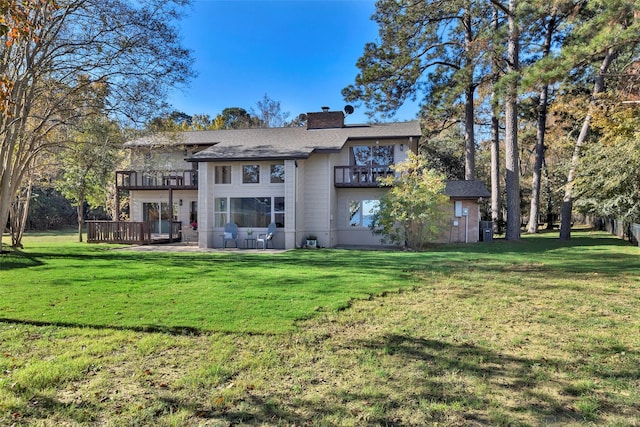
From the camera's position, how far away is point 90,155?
640 inches

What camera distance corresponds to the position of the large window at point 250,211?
1772 cm

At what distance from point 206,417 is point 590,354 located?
3.99 meters

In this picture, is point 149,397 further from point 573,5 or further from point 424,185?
point 573,5

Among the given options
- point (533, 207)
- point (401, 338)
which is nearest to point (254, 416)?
point (401, 338)

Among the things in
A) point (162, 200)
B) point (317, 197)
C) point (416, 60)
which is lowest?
point (317, 197)

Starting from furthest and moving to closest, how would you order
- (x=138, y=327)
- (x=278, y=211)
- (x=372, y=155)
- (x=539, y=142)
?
1. (x=539, y=142)
2. (x=372, y=155)
3. (x=278, y=211)
4. (x=138, y=327)

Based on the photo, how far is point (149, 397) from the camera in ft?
11.1

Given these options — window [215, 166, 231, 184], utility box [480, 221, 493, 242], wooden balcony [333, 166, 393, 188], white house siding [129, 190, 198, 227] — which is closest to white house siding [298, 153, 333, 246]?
wooden balcony [333, 166, 393, 188]

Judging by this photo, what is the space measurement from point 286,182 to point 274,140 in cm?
372

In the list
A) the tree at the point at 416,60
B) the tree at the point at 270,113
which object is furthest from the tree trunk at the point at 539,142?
the tree at the point at 270,113

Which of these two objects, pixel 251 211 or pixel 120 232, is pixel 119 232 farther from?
pixel 251 211

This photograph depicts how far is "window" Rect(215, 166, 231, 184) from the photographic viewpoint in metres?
18.4

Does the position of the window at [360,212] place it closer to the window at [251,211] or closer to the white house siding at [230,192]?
the white house siding at [230,192]

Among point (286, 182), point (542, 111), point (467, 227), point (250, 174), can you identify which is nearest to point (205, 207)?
point (250, 174)
